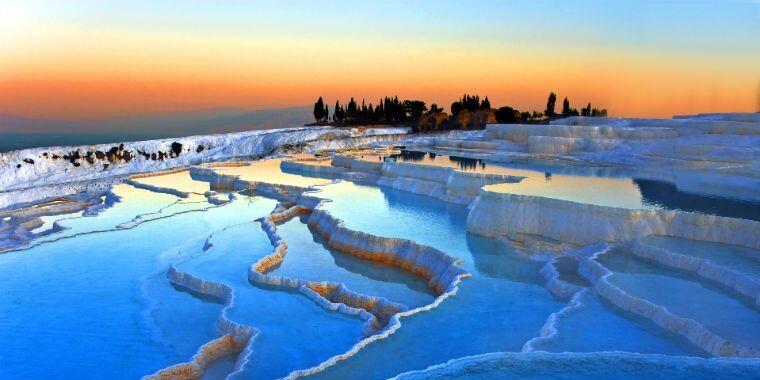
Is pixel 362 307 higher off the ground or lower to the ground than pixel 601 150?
lower

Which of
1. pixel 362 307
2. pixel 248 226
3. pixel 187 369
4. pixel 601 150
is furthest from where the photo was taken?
pixel 601 150

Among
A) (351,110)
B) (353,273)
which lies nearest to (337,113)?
(351,110)

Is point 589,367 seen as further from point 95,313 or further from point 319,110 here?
point 319,110

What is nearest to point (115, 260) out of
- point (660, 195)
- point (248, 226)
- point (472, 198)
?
point (248, 226)

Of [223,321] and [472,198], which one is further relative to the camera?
[472,198]

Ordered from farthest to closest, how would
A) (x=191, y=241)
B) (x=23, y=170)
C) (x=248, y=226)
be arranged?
(x=23, y=170) → (x=248, y=226) → (x=191, y=241)

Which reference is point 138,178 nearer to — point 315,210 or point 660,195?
point 315,210

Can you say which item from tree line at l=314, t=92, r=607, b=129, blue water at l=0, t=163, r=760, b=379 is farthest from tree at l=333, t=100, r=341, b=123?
blue water at l=0, t=163, r=760, b=379
